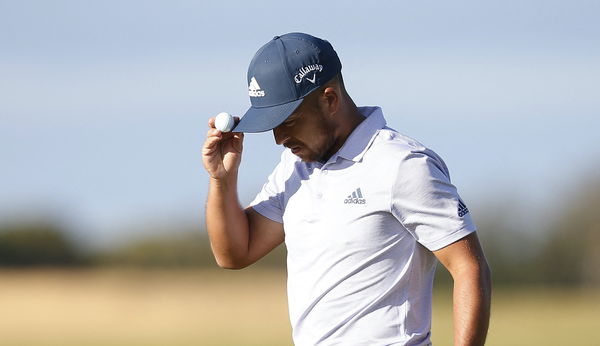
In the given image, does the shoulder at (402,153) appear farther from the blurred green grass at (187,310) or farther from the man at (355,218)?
the blurred green grass at (187,310)

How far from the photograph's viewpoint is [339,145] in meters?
4.89

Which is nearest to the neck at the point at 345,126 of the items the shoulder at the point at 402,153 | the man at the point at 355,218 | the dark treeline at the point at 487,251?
the man at the point at 355,218

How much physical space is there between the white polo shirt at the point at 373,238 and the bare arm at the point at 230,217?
0.48m

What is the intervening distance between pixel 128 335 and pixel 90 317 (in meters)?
6.02

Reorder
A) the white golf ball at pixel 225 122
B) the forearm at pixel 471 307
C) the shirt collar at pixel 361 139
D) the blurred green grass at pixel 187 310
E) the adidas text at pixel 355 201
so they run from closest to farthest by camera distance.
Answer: the forearm at pixel 471 307 → the adidas text at pixel 355 201 → the shirt collar at pixel 361 139 → the white golf ball at pixel 225 122 → the blurred green grass at pixel 187 310

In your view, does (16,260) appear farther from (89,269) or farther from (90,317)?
(90,317)

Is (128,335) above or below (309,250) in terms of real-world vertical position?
below

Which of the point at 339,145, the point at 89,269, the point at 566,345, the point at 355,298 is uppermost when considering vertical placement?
the point at 339,145

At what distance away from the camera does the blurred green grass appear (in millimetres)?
32906

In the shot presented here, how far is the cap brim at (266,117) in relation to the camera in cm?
478

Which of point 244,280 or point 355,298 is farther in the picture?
point 244,280

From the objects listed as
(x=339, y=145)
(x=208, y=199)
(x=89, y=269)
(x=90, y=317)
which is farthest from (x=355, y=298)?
(x=89, y=269)

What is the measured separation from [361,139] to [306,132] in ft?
0.74

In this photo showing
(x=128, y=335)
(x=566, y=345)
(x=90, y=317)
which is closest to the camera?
(x=566, y=345)
